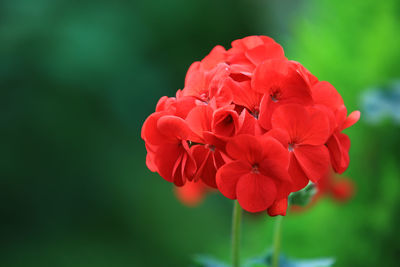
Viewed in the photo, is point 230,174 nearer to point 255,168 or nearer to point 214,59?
point 255,168

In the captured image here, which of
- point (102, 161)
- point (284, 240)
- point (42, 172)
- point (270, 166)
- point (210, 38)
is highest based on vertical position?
point (210, 38)

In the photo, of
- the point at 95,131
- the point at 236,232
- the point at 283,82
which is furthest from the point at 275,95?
the point at 95,131

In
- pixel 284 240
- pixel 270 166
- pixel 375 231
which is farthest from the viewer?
pixel 284 240

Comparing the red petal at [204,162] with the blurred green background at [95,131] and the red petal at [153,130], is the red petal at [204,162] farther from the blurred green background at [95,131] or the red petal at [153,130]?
the blurred green background at [95,131]

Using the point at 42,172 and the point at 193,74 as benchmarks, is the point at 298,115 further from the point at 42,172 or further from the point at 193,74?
the point at 42,172

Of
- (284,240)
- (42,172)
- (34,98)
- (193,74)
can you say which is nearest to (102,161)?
(42,172)

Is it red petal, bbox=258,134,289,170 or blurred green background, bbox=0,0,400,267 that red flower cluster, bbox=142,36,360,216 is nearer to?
red petal, bbox=258,134,289,170

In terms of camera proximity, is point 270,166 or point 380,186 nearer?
point 270,166
